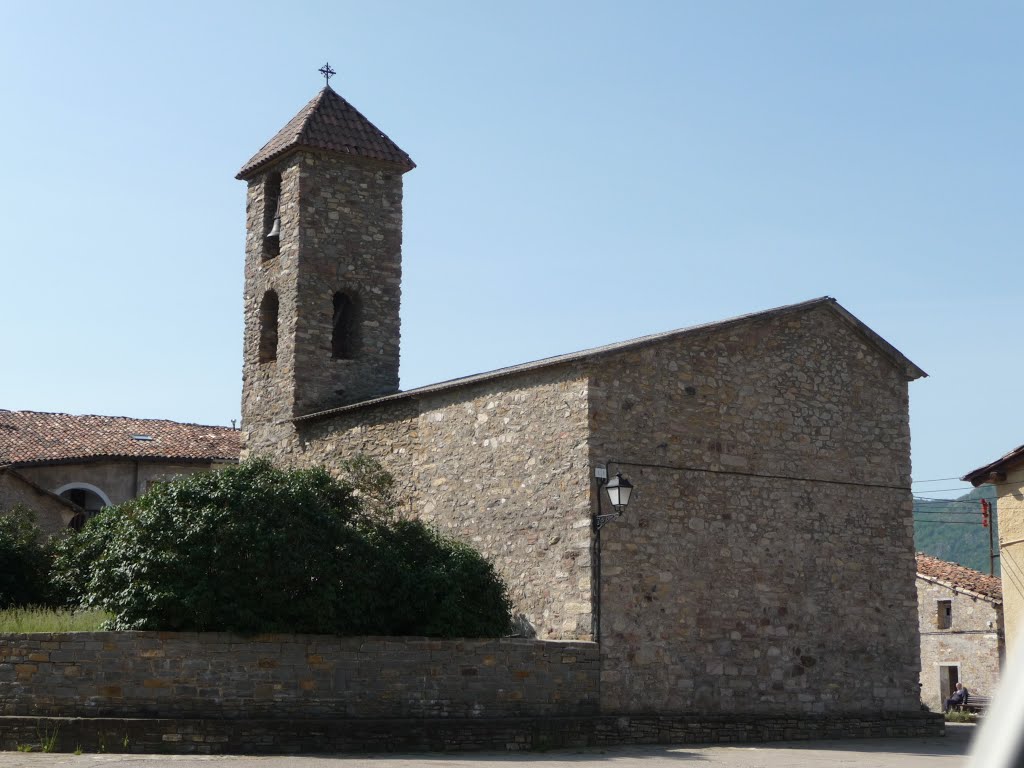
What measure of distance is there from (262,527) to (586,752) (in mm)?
4718

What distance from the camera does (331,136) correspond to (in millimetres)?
24016

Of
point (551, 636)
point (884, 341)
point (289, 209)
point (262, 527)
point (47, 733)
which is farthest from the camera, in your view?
point (289, 209)

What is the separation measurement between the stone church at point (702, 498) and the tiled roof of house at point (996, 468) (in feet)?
8.19

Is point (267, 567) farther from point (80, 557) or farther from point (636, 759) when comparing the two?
point (636, 759)

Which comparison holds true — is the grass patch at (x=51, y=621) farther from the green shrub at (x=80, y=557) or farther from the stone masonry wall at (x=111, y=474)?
the stone masonry wall at (x=111, y=474)

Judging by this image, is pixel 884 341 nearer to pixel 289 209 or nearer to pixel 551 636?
pixel 551 636

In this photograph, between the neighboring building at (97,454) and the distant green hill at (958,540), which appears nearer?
the neighboring building at (97,454)

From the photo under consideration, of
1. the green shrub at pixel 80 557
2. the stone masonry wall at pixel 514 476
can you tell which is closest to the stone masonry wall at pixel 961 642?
the stone masonry wall at pixel 514 476

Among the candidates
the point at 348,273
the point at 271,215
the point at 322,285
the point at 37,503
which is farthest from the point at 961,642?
the point at 37,503

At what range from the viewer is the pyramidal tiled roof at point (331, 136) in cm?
2373

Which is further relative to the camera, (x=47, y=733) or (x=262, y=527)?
(x=262, y=527)

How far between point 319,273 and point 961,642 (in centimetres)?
2140

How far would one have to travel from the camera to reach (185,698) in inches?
539

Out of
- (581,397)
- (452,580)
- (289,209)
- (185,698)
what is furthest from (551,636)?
(289,209)
